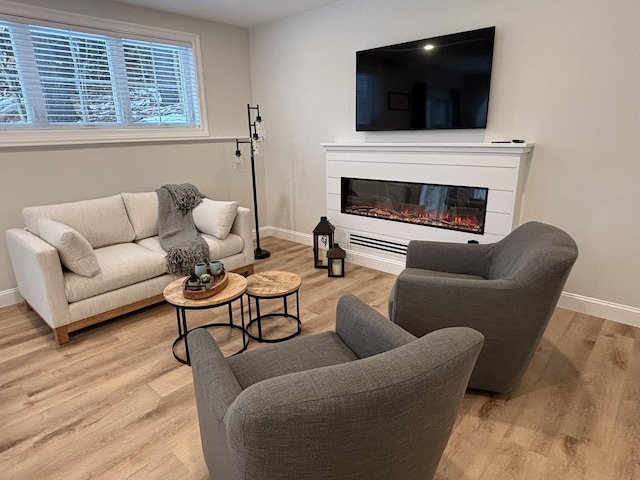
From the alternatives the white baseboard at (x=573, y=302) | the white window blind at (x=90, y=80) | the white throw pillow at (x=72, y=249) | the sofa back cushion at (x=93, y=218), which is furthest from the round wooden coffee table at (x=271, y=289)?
the white window blind at (x=90, y=80)

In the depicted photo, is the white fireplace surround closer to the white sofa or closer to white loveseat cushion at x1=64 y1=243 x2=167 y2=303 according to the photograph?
the white sofa

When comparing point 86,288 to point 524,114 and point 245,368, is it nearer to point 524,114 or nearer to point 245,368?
point 245,368

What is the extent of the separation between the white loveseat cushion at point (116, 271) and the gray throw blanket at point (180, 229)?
0.12 meters

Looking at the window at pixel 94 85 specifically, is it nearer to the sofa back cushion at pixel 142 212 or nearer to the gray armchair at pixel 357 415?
the sofa back cushion at pixel 142 212

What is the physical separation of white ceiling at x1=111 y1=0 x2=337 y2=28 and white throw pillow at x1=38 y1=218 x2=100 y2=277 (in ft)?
7.57

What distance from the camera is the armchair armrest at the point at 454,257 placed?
2.42 metres

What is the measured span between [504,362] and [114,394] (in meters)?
2.03

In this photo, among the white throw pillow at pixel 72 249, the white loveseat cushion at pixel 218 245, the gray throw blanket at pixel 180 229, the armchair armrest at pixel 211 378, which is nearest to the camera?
the armchair armrest at pixel 211 378

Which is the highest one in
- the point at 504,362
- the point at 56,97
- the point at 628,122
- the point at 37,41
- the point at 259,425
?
the point at 37,41

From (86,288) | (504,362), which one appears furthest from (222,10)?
(504,362)

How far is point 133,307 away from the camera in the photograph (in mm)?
2904

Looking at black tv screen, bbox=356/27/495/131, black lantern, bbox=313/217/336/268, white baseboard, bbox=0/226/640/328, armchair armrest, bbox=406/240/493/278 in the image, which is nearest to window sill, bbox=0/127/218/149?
white baseboard, bbox=0/226/640/328

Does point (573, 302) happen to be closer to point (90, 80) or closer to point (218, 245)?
point (218, 245)

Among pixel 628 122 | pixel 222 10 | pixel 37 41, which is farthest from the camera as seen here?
pixel 222 10
